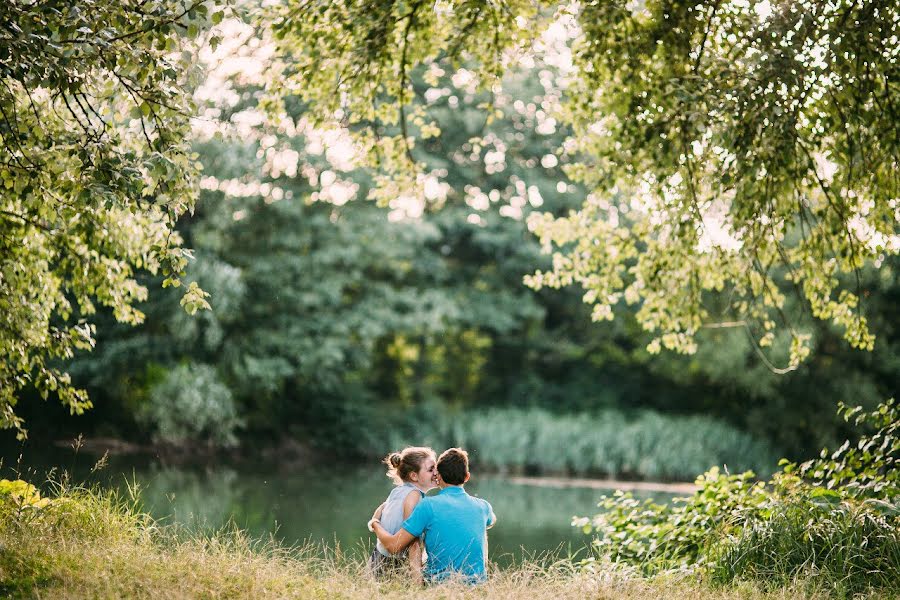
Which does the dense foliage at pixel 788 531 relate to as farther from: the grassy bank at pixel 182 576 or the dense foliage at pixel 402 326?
the dense foliage at pixel 402 326

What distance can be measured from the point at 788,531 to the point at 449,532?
239 cm

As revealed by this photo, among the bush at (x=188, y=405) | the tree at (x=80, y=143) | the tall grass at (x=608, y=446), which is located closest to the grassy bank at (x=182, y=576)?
the tree at (x=80, y=143)

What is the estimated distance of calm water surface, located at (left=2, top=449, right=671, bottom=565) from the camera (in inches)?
480

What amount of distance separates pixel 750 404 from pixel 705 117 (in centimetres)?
1881

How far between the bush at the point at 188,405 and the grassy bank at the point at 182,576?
13684 millimetres

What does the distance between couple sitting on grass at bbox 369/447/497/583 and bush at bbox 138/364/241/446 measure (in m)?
14.4

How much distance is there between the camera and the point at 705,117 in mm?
6914

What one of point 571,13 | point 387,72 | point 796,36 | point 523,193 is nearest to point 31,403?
point 523,193

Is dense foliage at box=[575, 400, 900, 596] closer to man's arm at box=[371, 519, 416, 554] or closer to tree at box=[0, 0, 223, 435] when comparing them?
man's arm at box=[371, 519, 416, 554]

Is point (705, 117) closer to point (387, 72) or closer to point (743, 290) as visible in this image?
point (743, 290)

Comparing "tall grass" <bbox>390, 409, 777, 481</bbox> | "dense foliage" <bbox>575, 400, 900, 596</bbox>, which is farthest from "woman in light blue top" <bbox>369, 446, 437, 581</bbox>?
"tall grass" <bbox>390, 409, 777, 481</bbox>

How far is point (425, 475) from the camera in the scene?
21.1ft

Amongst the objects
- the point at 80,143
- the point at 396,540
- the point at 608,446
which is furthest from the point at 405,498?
the point at 608,446

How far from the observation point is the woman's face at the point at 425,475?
6.41 metres
